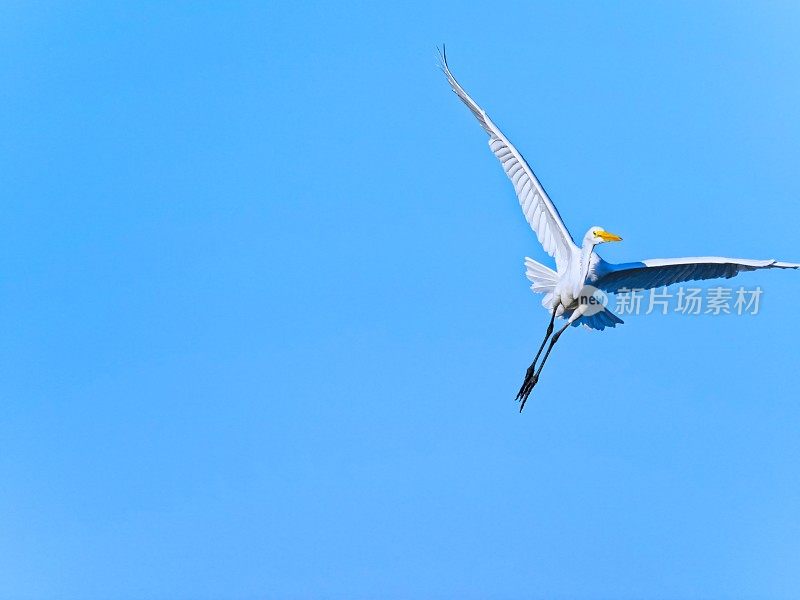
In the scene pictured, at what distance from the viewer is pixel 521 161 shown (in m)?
26.7

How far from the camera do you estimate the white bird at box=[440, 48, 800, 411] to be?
26.0 metres

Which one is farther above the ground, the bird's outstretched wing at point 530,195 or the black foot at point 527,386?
the bird's outstretched wing at point 530,195

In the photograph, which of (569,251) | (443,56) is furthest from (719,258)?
(443,56)

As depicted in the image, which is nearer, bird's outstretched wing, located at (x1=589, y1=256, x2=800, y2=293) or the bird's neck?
bird's outstretched wing, located at (x1=589, y1=256, x2=800, y2=293)

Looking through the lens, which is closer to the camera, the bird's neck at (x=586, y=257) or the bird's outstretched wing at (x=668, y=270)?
the bird's outstretched wing at (x=668, y=270)

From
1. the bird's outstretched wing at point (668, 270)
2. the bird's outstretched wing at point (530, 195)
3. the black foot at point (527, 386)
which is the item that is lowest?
the black foot at point (527, 386)

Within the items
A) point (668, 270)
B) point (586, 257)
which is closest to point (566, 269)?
point (586, 257)

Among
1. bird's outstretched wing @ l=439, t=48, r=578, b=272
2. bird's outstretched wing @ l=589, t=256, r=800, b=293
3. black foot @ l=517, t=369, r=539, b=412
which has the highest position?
bird's outstretched wing @ l=439, t=48, r=578, b=272

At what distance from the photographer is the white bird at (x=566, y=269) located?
2595cm

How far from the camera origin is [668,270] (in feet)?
84.7

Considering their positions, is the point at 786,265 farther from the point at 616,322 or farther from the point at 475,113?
the point at 475,113

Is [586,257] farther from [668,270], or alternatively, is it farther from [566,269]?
[668,270]

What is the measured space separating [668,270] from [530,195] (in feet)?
10.2

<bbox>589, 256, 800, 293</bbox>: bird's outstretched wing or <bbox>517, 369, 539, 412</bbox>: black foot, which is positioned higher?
<bbox>589, 256, 800, 293</bbox>: bird's outstretched wing
